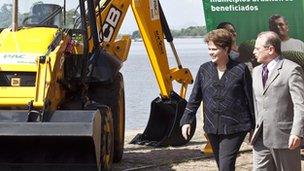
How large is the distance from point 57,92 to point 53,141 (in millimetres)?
686

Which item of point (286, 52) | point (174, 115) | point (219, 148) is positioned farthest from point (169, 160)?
point (219, 148)

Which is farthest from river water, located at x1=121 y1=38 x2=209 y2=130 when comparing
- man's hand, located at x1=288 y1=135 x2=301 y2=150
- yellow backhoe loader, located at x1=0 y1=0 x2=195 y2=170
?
man's hand, located at x1=288 y1=135 x2=301 y2=150

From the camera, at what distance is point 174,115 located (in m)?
10.1

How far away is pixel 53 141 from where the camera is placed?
249 inches

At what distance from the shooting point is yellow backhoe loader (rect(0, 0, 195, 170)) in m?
6.04

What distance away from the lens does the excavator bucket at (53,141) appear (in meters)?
5.84

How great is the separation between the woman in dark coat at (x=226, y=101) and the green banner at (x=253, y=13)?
3.38 metres

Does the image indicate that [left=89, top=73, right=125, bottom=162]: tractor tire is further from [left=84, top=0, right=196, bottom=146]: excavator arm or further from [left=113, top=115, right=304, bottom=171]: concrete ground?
[left=84, top=0, right=196, bottom=146]: excavator arm

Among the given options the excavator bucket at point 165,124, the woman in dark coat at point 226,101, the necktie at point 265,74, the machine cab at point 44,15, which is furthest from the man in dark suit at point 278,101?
the excavator bucket at point 165,124

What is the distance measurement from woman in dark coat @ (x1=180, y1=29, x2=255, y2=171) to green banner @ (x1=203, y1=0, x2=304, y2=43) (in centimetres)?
338

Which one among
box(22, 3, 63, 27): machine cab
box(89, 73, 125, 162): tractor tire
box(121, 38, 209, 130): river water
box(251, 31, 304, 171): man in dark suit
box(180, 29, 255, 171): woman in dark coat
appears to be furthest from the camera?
box(121, 38, 209, 130): river water

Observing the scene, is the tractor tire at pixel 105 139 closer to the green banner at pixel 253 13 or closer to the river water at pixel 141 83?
the river water at pixel 141 83

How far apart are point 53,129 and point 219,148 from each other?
1498 millimetres

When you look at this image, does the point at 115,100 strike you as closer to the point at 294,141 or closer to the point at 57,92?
the point at 57,92
